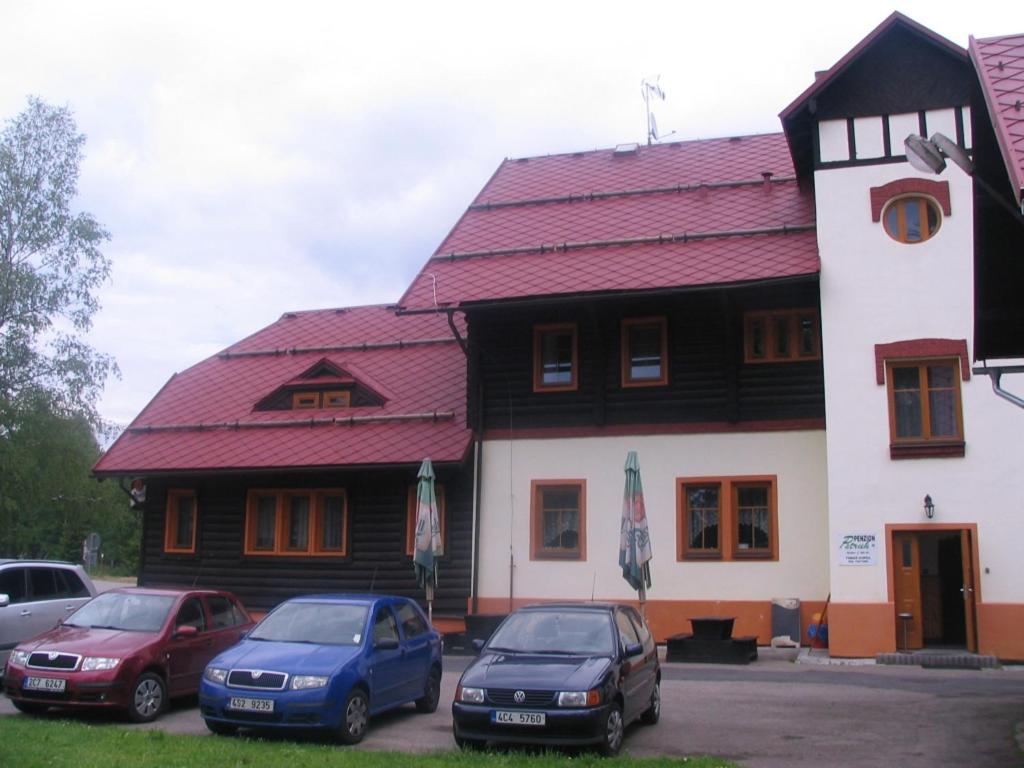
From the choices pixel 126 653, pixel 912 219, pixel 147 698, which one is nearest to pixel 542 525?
pixel 912 219

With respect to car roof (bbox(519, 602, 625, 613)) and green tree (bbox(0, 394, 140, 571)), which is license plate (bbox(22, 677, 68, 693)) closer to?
car roof (bbox(519, 602, 625, 613))

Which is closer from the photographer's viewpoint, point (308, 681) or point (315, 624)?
point (308, 681)

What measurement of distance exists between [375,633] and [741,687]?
5443mm

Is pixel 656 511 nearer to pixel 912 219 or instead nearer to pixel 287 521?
pixel 912 219

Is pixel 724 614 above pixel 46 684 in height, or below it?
above

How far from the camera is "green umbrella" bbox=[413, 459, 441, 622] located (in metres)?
18.4

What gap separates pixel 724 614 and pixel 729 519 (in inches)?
66.4

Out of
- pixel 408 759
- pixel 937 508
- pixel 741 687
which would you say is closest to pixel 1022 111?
pixel 408 759

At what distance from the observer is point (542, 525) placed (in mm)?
20984

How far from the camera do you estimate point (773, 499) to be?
63.8ft

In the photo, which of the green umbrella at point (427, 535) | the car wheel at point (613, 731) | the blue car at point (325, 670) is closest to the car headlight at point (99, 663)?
the blue car at point (325, 670)

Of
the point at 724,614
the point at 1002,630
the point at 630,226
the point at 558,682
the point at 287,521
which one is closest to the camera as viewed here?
the point at 558,682

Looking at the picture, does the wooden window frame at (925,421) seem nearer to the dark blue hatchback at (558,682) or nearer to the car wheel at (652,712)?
the car wheel at (652,712)

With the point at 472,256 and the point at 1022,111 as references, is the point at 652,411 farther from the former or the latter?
the point at 1022,111
